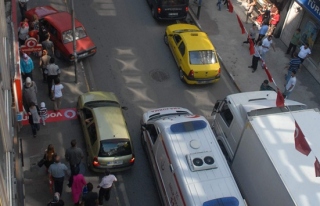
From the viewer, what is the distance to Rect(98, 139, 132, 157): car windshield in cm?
1276

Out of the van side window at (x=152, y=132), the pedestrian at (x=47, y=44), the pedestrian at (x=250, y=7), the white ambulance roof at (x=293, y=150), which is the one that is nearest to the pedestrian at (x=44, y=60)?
the pedestrian at (x=47, y=44)

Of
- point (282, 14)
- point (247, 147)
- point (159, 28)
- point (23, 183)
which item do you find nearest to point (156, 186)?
point (247, 147)

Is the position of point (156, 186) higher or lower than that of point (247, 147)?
lower

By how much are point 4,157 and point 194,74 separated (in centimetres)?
900

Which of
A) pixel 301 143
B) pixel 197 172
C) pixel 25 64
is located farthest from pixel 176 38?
pixel 301 143

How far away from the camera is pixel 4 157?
1014 centimetres

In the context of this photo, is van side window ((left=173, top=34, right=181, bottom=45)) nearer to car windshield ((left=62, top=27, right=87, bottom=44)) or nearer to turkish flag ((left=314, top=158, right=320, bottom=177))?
car windshield ((left=62, top=27, right=87, bottom=44))

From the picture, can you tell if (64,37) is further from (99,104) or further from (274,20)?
(274,20)

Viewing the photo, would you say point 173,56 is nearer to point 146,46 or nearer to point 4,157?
point 146,46

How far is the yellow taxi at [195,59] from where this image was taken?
17.1m

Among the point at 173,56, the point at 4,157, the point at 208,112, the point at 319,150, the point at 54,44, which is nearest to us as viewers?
the point at 4,157

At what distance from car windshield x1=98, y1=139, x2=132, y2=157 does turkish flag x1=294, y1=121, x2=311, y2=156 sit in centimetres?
519

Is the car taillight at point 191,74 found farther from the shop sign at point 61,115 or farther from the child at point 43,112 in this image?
the child at point 43,112

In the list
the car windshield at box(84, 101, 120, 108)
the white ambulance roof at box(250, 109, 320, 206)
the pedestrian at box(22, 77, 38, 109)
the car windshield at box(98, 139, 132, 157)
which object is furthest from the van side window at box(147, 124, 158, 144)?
the pedestrian at box(22, 77, 38, 109)
